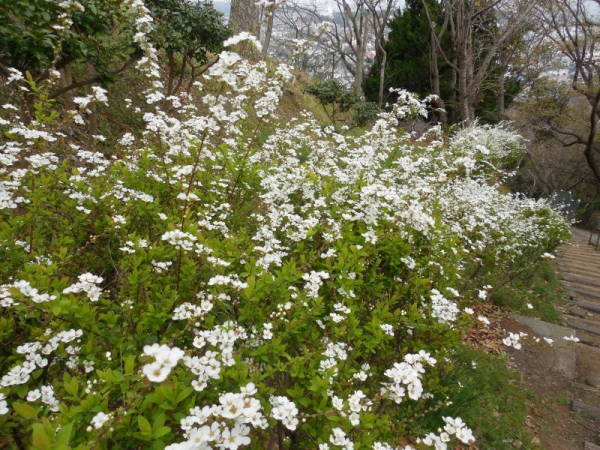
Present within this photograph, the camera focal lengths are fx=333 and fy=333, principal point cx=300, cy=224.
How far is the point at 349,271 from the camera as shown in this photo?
2.30 m

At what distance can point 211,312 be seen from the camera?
6.51ft

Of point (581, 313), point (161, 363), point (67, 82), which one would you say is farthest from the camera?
point (581, 313)

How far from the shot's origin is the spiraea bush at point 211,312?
123cm

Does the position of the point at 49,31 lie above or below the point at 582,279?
above

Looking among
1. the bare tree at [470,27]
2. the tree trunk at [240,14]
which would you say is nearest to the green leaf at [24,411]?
the tree trunk at [240,14]

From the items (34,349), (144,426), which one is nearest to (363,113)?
(34,349)

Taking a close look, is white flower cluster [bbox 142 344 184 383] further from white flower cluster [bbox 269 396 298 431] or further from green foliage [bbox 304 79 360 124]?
green foliage [bbox 304 79 360 124]

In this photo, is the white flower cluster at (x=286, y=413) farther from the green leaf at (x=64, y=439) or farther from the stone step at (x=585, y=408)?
the stone step at (x=585, y=408)

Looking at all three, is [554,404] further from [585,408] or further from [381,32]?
[381,32]

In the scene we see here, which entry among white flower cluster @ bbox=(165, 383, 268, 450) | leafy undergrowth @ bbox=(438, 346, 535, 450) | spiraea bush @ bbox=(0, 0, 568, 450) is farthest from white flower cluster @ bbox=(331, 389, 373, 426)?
leafy undergrowth @ bbox=(438, 346, 535, 450)

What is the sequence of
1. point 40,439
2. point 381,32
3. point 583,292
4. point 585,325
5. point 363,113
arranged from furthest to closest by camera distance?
point 381,32 < point 363,113 < point 583,292 < point 585,325 < point 40,439

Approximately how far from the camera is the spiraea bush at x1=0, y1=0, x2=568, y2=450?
1227mm

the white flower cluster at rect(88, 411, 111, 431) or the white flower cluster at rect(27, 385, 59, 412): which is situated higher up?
the white flower cluster at rect(88, 411, 111, 431)

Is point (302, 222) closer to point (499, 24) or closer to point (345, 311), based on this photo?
point (345, 311)
